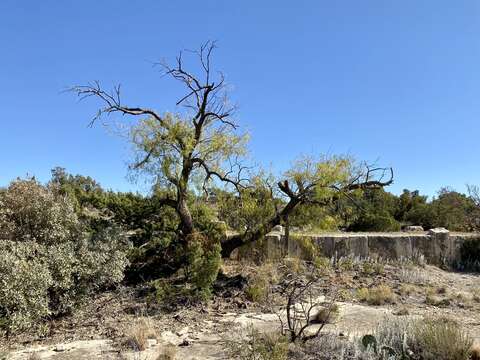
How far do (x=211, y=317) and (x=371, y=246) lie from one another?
23.4ft

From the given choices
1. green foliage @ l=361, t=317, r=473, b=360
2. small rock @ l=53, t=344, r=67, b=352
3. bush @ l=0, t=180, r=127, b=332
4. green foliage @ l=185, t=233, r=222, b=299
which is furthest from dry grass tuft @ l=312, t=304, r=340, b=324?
small rock @ l=53, t=344, r=67, b=352

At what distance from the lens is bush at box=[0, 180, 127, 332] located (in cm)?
640

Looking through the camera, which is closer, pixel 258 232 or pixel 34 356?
pixel 34 356

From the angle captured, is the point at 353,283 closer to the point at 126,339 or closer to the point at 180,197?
the point at 180,197

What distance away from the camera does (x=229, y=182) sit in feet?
33.2

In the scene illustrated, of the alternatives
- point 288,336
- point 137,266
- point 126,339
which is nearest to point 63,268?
point 126,339

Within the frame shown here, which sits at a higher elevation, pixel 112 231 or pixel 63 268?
pixel 112 231

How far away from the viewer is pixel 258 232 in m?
10.3

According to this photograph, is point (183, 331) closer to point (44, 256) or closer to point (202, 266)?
point (202, 266)

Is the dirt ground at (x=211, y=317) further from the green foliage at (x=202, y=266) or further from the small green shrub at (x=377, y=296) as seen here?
the green foliage at (x=202, y=266)

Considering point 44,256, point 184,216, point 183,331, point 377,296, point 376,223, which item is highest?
point 376,223

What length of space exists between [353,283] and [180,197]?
443 centimetres

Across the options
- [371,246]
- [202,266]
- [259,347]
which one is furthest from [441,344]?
[371,246]

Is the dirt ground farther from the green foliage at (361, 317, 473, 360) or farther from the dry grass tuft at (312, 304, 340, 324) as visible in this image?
the green foliage at (361, 317, 473, 360)
